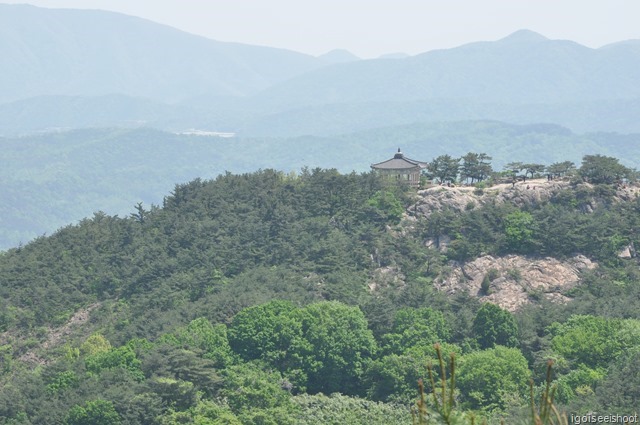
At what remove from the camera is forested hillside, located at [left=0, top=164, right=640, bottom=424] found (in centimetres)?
5506

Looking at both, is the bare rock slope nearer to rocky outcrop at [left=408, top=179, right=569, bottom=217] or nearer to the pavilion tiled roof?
rocky outcrop at [left=408, top=179, right=569, bottom=217]

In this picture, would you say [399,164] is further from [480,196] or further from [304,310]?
[304,310]

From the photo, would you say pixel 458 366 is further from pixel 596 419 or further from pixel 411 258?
pixel 411 258

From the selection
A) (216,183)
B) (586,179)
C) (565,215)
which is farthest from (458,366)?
(216,183)

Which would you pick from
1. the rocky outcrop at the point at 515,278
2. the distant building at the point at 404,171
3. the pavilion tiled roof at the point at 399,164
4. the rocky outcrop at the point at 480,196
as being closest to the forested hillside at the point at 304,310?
the rocky outcrop at the point at 480,196

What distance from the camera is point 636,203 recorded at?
257ft

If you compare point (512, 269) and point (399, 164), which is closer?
point (512, 269)

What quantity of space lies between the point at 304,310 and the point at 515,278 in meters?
16.6

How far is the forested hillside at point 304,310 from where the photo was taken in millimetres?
55062

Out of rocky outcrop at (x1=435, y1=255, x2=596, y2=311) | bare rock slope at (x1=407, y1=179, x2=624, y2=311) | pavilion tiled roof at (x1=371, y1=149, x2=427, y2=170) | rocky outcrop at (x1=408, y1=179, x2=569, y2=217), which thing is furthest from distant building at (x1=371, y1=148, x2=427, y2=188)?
rocky outcrop at (x1=435, y1=255, x2=596, y2=311)

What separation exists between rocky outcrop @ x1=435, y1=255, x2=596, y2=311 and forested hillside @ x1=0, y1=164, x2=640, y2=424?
22.0 inches

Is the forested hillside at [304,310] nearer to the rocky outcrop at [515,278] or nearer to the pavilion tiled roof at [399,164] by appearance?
the rocky outcrop at [515,278]

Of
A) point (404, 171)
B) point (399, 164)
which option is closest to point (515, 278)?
point (404, 171)

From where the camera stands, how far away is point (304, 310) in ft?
209
